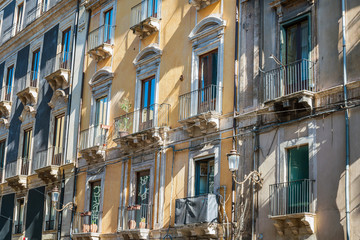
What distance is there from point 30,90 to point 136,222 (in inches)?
456

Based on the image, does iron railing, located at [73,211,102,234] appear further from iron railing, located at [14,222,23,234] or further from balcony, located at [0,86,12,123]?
balcony, located at [0,86,12,123]

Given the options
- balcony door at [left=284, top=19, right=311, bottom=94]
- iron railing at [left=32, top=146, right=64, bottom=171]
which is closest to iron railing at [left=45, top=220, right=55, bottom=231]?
iron railing at [left=32, top=146, right=64, bottom=171]

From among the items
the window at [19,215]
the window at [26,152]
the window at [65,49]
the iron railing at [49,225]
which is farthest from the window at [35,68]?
the iron railing at [49,225]

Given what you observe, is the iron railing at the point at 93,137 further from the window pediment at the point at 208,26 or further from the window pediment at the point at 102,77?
the window pediment at the point at 208,26

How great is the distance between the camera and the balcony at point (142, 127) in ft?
70.7

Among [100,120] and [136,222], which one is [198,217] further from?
[100,120]

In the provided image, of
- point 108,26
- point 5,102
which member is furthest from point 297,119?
point 5,102

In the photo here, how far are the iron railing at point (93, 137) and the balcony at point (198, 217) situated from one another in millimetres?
5996

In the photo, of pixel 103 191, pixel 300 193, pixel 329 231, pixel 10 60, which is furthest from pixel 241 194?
pixel 10 60

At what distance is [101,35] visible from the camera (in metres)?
26.4

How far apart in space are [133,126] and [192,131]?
338cm

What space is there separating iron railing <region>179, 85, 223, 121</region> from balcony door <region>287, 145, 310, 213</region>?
342 centimetres

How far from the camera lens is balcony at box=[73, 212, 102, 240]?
77.5 feet

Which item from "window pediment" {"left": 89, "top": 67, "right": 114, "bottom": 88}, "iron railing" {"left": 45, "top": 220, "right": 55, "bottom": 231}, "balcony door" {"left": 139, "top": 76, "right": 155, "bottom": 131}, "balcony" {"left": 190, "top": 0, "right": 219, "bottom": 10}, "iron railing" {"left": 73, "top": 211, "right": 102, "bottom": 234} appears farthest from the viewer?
"iron railing" {"left": 45, "top": 220, "right": 55, "bottom": 231}
